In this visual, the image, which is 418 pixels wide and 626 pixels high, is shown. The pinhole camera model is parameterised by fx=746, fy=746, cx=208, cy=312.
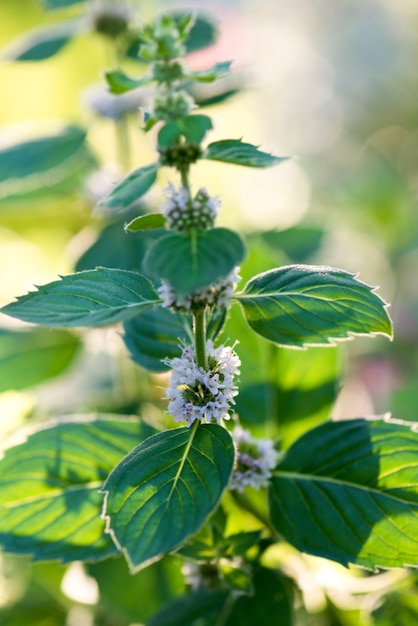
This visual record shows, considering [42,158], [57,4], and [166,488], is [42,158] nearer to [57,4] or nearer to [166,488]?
[57,4]

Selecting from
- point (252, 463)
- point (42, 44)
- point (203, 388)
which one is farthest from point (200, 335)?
point (42, 44)

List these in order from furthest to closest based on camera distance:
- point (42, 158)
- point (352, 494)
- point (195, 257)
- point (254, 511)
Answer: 1. point (42, 158)
2. point (254, 511)
3. point (352, 494)
4. point (195, 257)

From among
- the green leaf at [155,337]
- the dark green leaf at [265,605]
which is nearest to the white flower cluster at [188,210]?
the green leaf at [155,337]

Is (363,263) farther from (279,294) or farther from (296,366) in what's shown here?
(279,294)

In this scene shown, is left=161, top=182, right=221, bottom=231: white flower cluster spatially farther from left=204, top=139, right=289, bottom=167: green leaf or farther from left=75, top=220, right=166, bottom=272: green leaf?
left=75, top=220, right=166, bottom=272: green leaf

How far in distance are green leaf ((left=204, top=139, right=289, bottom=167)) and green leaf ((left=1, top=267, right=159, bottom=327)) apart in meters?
0.09

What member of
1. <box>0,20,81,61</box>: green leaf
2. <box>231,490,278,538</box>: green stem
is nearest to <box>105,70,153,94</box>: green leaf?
<box>231,490,278,538</box>: green stem

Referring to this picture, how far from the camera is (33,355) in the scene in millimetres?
962

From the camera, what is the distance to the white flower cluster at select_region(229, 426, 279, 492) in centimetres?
57

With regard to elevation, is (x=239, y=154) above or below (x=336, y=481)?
above

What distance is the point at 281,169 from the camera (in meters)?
1.93

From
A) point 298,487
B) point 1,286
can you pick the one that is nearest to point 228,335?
point 298,487

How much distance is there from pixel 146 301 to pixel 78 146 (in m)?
0.50

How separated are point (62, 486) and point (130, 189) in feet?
0.87
